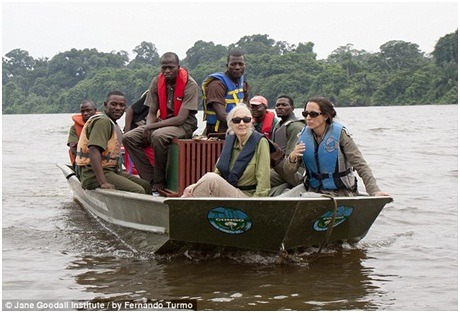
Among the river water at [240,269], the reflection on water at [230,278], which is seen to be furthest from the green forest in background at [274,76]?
the reflection on water at [230,278]

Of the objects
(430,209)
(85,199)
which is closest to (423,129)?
(430,209)

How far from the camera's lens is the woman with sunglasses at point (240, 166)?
17.8 ft

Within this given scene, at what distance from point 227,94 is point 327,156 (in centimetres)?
131

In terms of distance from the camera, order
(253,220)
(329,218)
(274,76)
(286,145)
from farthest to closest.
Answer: (274,76) → (286,145) → (329,218) → (253,220)

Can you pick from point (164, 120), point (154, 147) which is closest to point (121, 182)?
point (154, 147)

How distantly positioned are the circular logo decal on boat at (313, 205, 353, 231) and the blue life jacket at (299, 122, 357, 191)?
0.27 m

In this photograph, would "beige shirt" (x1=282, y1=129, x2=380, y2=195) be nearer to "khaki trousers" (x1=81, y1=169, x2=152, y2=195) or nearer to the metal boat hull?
the metal boat hull

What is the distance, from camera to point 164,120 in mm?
6465

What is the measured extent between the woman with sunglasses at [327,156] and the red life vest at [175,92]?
1.25 metres

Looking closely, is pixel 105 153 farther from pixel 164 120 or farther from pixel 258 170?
pixel 258 170

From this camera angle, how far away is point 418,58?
55.7m

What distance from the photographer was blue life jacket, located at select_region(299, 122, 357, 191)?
221 inches

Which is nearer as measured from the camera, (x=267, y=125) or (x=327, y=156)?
(x=327, y=156)

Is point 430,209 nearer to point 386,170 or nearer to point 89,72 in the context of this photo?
point 386,170
